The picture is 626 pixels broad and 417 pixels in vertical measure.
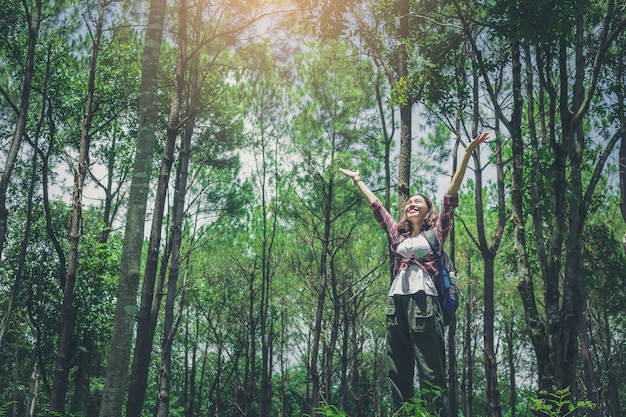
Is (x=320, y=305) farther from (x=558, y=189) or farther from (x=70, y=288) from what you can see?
(x=558, y=189)

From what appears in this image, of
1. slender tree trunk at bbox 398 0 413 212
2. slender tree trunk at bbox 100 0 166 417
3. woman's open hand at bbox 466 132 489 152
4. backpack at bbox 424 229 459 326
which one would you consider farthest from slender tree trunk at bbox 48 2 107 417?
woman's open hand at bbox 466 132 489 152

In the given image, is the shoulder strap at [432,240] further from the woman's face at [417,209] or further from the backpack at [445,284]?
the woman's face at [417,209]

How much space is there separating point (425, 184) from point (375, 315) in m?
12.3

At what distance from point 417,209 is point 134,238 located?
2.67m

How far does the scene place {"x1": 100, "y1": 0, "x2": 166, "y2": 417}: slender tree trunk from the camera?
4.76m

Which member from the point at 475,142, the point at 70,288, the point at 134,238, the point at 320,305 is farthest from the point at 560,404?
the point at 320,305

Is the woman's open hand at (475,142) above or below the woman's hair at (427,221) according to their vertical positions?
above

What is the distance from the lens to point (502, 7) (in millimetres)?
6469

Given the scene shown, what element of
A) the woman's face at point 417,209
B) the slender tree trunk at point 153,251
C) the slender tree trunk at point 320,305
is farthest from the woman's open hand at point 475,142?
the slender tree trunk at point 320,305

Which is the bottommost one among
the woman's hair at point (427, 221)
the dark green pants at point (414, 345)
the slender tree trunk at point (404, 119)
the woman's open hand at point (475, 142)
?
the dark green pants at point (414, 345)

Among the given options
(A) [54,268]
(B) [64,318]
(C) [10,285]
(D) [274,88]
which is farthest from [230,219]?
(B) [64,318]

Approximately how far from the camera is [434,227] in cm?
414

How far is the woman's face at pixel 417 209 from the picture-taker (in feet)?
13.9

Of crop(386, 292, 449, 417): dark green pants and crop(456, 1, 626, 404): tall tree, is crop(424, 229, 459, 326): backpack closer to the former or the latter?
crop(386, 292, 449, 417): dark green pants
